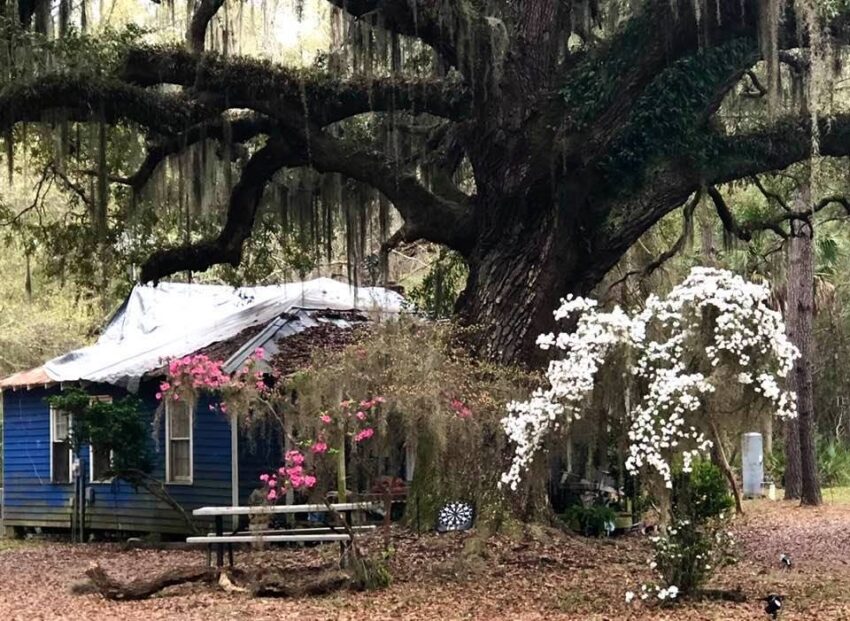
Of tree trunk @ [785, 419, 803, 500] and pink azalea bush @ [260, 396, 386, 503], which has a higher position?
pink azalea bush @ [260, 396, 386, 503]

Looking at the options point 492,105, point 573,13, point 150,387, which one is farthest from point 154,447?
point 573,13

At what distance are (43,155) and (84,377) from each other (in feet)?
11.0

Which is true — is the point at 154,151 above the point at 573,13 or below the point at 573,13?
below

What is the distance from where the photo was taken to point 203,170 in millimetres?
12656

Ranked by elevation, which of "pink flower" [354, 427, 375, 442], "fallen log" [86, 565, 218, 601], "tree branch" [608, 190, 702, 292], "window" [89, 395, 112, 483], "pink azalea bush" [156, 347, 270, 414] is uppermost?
"tree branch" [608, 190, 702, 292]

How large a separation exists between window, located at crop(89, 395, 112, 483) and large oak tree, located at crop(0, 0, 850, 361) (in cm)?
481

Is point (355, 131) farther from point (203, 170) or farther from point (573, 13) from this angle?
point (573, 13)

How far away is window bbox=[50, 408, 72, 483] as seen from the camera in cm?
1744

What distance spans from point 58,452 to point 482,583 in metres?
10.5

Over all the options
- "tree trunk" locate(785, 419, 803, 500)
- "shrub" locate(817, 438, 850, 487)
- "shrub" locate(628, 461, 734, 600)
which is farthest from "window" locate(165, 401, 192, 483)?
"shrub" locate(817, 438, 850, 487)

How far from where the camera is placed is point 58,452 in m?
17.6

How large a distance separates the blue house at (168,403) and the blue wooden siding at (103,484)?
0.7 inches

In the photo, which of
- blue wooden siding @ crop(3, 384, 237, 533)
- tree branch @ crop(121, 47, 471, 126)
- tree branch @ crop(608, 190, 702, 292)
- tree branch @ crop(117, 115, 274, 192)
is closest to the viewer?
tree branch @ crop(121, 47, 471, 126)

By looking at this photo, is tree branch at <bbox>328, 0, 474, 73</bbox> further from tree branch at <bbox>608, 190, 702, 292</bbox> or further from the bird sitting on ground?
the bird sitting on ground
